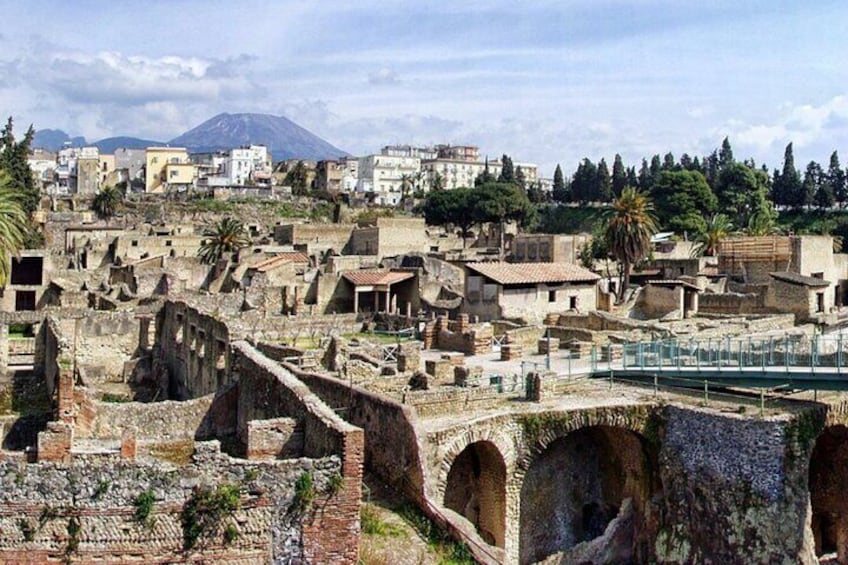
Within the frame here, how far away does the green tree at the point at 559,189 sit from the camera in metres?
146

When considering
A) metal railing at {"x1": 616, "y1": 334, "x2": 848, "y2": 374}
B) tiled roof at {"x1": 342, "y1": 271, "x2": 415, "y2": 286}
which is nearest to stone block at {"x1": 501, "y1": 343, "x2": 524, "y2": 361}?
metal railing at {"x1": 616, "y1": 334, "x2": 848, "y2": 374}

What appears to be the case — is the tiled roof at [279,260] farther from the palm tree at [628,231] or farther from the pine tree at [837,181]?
the pine tree at [837,181]

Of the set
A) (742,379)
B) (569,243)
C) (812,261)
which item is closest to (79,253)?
(569,243)

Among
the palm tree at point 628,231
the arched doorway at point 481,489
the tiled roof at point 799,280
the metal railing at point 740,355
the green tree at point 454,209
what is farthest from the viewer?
the green tree at point 454,209

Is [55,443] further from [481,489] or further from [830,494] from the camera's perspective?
[830,494]

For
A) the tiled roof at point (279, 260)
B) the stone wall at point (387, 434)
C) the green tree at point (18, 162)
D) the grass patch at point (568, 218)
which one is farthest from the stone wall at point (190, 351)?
the grass patch at point (568, 218)

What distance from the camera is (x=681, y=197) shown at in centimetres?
10894

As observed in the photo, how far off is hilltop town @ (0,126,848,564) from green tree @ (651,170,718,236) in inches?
1711

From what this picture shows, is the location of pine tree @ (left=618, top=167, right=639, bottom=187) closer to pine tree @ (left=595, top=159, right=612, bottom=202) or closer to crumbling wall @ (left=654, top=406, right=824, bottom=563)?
pine tree @ (left=595, top=159, right=612, bottom=202)

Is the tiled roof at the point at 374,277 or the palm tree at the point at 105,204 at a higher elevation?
the palm tree at the point at 105,204

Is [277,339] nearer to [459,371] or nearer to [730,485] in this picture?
[459,371]

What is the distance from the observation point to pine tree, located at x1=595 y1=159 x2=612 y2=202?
137875mm

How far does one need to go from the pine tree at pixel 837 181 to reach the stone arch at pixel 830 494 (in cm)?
10015

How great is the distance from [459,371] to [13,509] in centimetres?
1526
